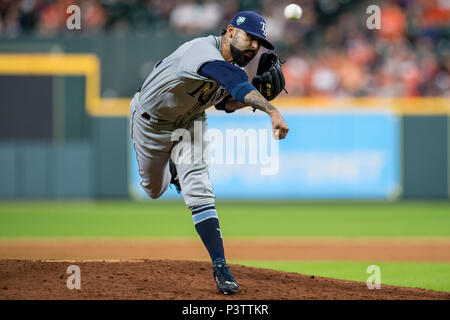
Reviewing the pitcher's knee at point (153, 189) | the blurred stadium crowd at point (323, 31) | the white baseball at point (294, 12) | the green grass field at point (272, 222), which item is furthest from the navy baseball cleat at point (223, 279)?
the blurred stadium crowd at point (323, 31)

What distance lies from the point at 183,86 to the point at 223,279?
120cm

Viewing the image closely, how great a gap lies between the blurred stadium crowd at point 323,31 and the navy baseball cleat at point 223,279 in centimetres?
998

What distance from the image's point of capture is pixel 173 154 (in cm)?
477

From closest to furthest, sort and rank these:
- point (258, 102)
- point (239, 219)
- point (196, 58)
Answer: point (258, 102), point (196, 58), point (239, 219)

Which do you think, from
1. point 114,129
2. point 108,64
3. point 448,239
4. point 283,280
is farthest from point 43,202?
point 283,280

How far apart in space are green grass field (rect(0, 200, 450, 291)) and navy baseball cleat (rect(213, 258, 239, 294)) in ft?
6.14

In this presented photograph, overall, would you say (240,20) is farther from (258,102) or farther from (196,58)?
(258,102)

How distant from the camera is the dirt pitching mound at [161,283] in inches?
162

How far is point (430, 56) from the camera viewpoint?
14398 mm

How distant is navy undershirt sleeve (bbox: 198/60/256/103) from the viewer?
12.6 feet

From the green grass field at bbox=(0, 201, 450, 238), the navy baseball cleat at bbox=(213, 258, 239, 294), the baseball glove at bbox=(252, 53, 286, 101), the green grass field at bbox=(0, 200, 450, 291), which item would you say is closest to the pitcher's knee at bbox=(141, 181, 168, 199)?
the navy baseball cleat at bbox=(213, 258, 239, 294)

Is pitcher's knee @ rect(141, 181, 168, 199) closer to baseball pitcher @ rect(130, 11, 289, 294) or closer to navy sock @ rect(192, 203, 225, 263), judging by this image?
baseball pitcher @ rect(130, 11, 289, 294)

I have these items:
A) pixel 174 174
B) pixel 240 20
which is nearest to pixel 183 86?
pixel 240 20

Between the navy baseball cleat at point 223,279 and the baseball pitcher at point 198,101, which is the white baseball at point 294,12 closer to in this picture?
the baseball pitcher at point 198,101
